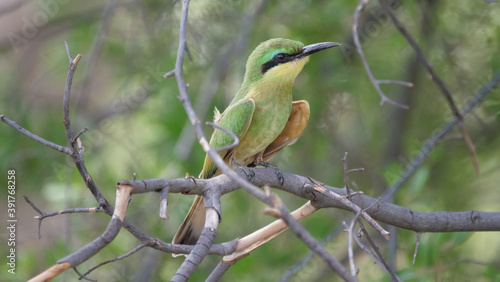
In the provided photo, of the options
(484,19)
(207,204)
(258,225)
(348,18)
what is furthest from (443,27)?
(207,204)

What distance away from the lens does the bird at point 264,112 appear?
8.25 ft

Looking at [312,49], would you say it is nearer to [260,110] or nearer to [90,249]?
[260,110]

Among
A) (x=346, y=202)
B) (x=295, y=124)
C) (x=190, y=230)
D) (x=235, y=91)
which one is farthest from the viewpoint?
(x=235, y=91)

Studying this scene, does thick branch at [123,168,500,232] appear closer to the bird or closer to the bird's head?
the bird

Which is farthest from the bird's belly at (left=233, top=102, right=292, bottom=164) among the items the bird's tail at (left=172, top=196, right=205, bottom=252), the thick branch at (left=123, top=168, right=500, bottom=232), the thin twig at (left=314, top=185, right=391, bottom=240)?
the thin twig at (left=314, top=185, right=391, bottom=240)

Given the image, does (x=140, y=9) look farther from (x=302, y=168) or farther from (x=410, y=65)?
(x=410, y=65)

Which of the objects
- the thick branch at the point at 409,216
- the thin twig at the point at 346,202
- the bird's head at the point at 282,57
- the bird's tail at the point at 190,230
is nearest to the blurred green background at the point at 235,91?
Result: the bird's head at the point at 282,57

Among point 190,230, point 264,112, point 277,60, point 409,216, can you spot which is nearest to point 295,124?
point 264,112

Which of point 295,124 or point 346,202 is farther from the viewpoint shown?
point 295,124

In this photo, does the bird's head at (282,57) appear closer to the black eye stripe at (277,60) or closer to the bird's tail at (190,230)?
the black eye stripe at (277,60)

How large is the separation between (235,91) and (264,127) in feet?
3.36

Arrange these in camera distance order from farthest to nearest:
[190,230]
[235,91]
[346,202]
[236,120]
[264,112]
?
[235,91] → [264,112] → [236,120] → [190,230] → [346,202]

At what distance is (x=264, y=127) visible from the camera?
2564 millimetres

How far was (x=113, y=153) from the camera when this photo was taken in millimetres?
4074
